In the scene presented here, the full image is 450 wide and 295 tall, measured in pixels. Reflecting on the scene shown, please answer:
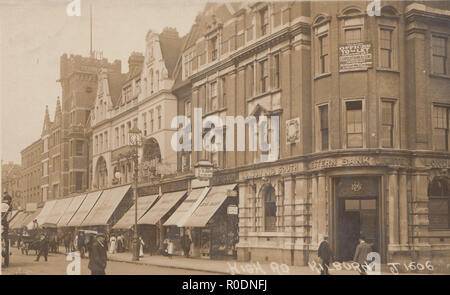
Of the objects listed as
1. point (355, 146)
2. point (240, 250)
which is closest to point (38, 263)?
point (240, 250)

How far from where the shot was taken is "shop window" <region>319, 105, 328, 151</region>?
2470 cm

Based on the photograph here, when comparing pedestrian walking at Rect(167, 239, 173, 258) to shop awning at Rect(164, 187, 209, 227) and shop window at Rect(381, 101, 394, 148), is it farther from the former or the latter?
shop window at Rect(381, 101, 394, 148)

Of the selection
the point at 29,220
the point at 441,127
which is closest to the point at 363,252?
the point at 441,127

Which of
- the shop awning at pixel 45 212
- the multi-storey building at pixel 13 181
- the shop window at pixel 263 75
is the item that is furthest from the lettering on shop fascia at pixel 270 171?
the multi-storey building at pixel 13 181

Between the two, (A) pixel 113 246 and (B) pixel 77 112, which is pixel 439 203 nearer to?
(A) pixel 113 246

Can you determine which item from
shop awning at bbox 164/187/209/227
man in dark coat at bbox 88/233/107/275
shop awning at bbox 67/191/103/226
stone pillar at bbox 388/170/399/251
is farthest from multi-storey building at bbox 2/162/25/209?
stone pillar at bbox 388/170/399/251

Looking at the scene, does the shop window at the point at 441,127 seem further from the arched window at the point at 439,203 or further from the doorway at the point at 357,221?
the doorway at the point at 357,221

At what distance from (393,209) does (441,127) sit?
3.13 meters

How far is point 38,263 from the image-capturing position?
24312 mm

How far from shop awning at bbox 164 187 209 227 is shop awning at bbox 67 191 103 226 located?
2.80m

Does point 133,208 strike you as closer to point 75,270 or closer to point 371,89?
point 75,270

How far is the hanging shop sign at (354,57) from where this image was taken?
24.1 m

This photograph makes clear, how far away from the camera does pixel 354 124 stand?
2436cm

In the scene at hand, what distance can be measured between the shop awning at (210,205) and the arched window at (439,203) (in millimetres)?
6529
